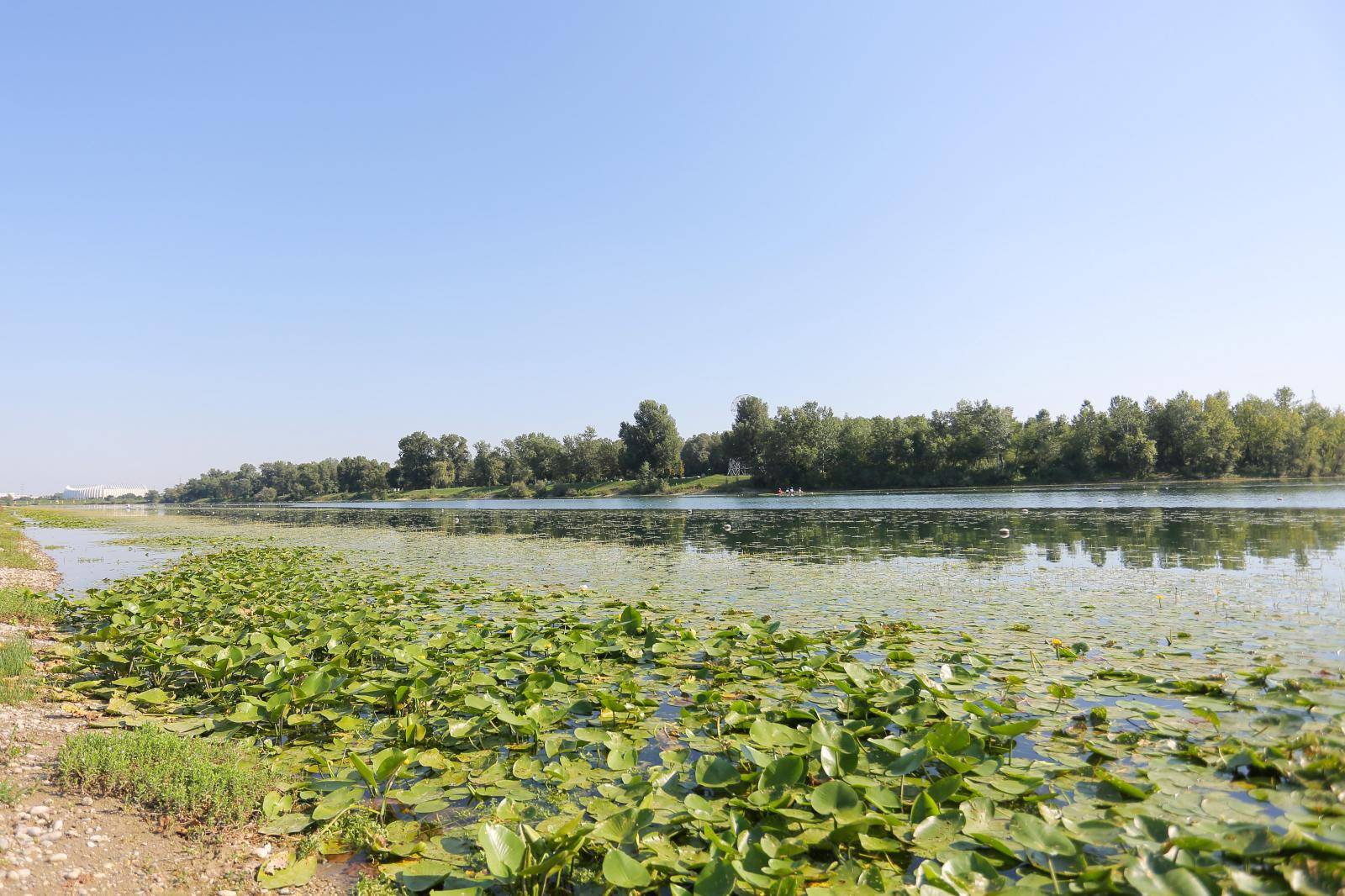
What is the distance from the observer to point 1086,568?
13.6 metres

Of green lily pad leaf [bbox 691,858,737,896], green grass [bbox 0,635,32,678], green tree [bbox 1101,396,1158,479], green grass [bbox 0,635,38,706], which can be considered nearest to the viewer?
green lily pad leaf [bbox 691,858,737,896]

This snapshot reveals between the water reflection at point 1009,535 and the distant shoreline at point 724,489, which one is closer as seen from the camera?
the water reflection at point 1009,535

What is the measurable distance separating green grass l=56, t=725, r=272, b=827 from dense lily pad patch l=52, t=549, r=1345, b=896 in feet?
0.97

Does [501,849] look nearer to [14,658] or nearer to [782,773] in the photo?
[782,773]

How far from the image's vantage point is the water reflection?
50.8 ft

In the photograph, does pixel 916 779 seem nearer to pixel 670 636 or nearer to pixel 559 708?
pixel 559 708

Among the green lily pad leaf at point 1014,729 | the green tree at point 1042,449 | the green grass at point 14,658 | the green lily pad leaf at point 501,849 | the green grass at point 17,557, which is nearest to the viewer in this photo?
the green lily pad leaf at point 501,849

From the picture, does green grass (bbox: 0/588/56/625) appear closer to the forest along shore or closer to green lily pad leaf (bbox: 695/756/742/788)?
the forest along shore

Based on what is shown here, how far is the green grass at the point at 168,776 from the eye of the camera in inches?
156

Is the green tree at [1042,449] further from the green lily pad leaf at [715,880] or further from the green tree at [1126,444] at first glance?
the green lily pad leaf at [715,880]

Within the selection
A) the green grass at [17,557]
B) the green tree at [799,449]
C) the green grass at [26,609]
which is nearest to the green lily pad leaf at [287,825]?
the green grass at [26,609]

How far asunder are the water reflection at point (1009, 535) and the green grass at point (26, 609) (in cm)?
1449

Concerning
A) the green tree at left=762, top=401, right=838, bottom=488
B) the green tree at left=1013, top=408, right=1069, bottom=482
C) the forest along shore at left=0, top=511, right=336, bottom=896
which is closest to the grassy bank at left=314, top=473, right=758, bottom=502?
the green tree at left=762, top=401, right=838, bottom=488

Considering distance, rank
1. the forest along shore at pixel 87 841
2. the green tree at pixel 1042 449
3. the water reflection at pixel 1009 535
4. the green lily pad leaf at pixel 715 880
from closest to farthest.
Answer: the green lily pad leaf at pixel 715 880
the forest along shore at pixel 87 841
the water reflection at pixel 1009 535
the green tree at pixel 1042 449
